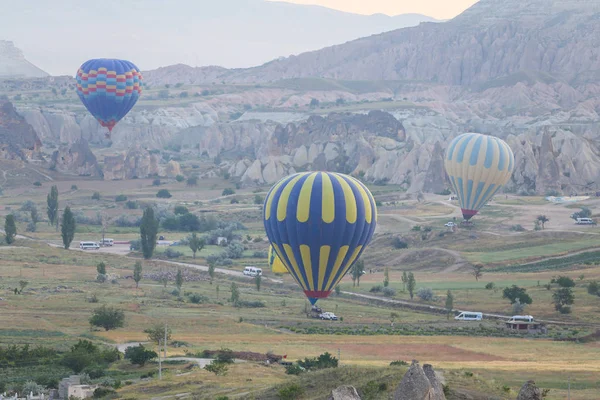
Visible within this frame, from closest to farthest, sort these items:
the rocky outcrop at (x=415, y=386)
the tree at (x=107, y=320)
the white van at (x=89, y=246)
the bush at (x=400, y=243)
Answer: the rocky outcrop at (x=415, y=386)
the tree at (x=107, y=320)
the white van at (x=89, y=246)
the bush at (x=400, y=243)

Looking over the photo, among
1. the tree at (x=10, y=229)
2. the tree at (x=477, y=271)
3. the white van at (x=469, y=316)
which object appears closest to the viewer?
the white van at (x=469, y=316)

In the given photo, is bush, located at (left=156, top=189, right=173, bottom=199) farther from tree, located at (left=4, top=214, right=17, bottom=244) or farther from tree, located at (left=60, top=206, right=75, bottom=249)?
tree, located at (left=60, top=206, right=75, bottom=249)

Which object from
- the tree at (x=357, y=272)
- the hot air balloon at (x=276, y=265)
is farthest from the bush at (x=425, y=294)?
the hot air balloon at (x=276, y=265)

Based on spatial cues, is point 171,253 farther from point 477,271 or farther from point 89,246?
point 477,271

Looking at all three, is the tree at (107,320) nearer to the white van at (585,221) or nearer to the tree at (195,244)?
the tree at (195,244)

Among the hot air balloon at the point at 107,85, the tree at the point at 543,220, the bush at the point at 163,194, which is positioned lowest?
the bush at the point at 163,194

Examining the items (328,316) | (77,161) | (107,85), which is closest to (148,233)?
(328,316)

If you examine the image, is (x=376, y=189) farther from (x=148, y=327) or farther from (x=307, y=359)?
(x=307, y=359)
